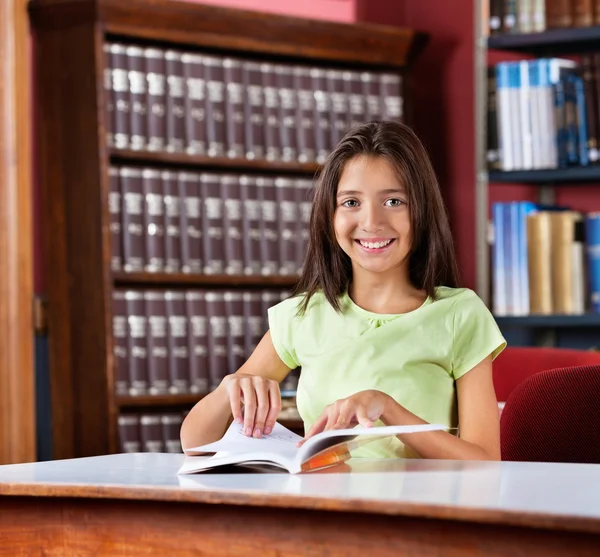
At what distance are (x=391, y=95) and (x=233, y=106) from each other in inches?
22.7

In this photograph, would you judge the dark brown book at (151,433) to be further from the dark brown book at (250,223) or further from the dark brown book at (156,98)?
the dark brown book at (156,98)

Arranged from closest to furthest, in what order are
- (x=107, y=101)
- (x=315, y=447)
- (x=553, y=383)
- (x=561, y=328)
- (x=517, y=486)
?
(x=517, y=486) → (x=315, y=447) → (x=553, y=383) → (x=107, y=101) → (x=561, y=328)

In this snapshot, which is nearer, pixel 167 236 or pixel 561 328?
pixel 167 236

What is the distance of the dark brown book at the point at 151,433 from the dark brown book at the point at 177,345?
0.11 m

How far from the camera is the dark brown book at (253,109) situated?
12.0 feet

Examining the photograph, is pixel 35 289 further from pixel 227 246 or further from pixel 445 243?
pixel 445 243

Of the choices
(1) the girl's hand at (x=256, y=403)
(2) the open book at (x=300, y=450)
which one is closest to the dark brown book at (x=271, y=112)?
(1) the girl's hand at (x=256, y=403)

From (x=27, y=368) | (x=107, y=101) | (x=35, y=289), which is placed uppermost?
(x=107, y=101)

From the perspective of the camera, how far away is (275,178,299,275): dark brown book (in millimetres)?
3697

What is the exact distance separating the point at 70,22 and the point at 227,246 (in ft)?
2.71

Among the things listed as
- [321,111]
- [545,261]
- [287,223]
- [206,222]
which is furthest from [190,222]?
[545,261]

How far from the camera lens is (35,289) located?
3.58m

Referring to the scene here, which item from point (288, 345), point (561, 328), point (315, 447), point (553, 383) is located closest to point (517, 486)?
point (315, 447)

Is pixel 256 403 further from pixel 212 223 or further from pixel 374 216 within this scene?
pixel 212 223
